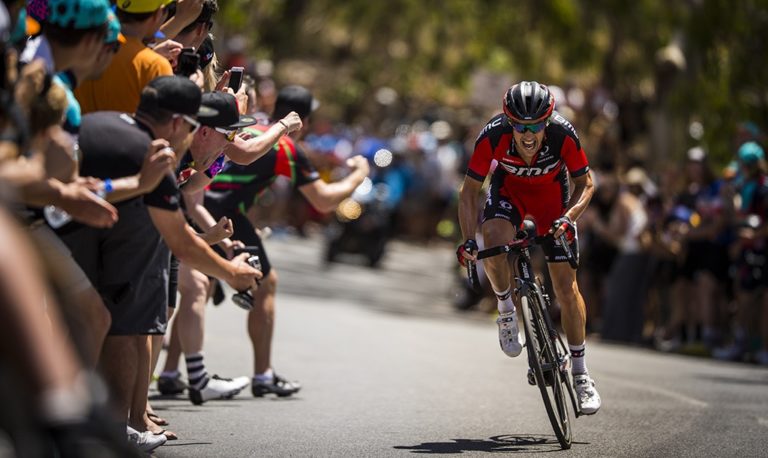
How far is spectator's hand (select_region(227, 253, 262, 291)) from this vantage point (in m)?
7.33

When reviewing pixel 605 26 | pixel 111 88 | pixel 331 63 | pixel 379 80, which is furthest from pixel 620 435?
pixel 331 63

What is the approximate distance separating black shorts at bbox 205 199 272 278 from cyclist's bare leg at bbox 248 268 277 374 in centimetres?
27

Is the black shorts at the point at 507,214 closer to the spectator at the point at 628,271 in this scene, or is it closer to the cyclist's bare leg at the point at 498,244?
the cyclist's bare leg at the point at 498,244

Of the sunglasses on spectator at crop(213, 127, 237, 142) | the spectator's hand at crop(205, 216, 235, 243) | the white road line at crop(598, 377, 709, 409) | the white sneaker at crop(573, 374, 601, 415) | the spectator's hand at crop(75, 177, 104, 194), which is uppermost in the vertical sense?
the sunglasses on spectator at crop(213, 127, 237, 142)

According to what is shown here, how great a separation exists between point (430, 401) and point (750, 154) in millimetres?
6835

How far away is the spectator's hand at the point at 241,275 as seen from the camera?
733 cm

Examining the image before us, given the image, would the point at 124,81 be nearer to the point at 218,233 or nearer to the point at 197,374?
the point at 218,233

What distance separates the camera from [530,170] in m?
9.87

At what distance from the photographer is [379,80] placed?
50.2 meters

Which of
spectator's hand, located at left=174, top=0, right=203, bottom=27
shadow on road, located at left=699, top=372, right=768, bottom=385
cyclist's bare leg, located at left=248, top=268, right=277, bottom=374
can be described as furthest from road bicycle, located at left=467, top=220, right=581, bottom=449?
shadow on road, located at left=699, top=372, right=768, bottom=385

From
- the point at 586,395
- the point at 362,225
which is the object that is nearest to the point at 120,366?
the point at 586,395

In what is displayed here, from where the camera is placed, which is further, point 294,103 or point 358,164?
point 294,103

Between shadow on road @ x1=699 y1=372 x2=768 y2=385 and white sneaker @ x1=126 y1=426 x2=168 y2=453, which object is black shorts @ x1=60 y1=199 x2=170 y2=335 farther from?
shadow on road @ x1=699 y1=372 x2=768 y2=385

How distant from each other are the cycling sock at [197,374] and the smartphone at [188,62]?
92.7 inches
